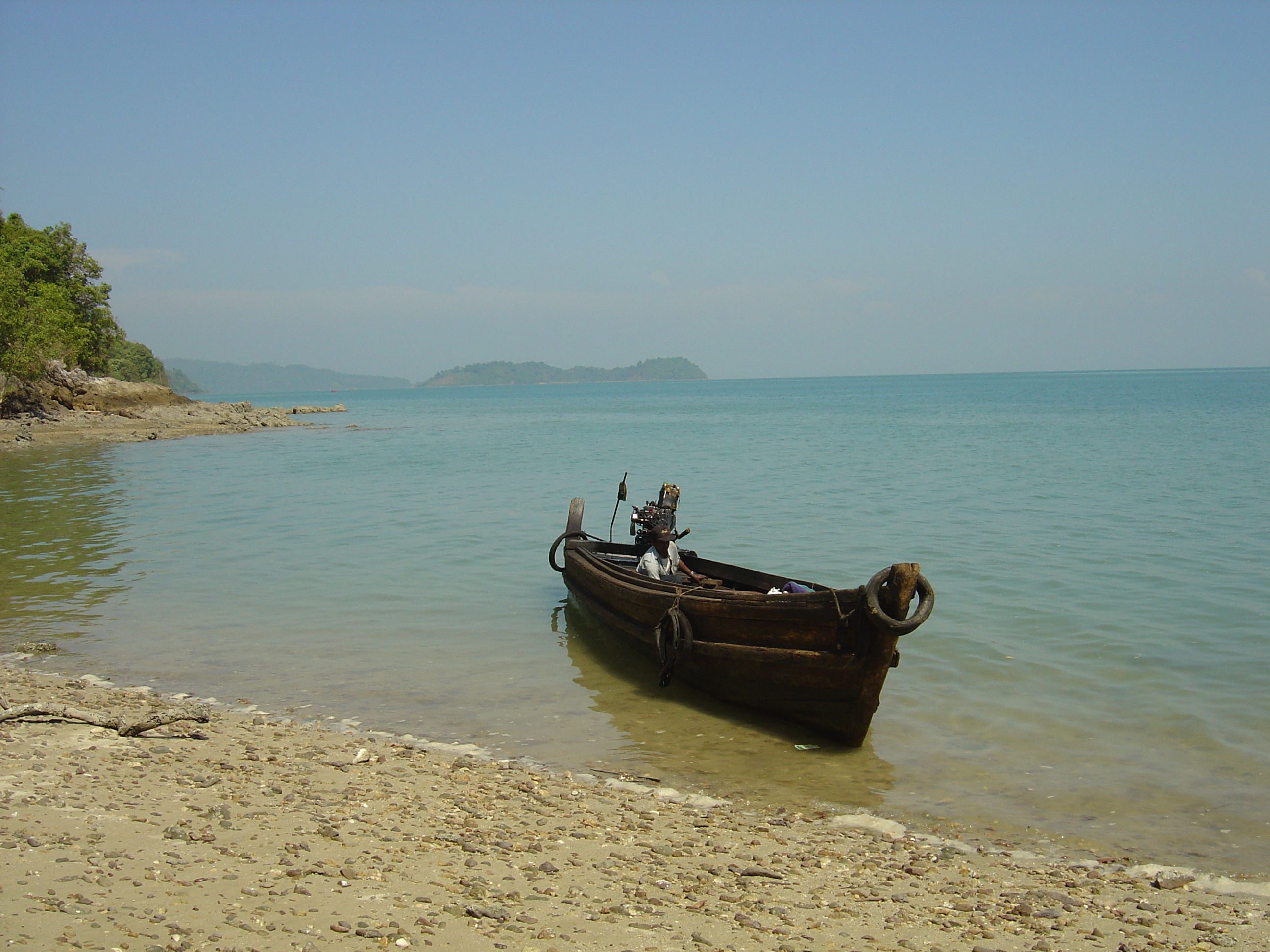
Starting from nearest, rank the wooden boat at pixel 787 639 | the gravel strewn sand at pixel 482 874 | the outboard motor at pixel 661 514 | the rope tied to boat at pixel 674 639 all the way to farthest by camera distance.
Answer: the gravel strewn sand at pixel 482 874
the wooden boat at pixel 787 639
the rope tied to boat at pixel 674 639
the outboard motor at pixel 661 514

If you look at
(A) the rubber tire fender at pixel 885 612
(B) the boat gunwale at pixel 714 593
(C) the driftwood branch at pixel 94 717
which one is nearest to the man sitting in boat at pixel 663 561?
(B) the boat gunwale at pixel 714 593

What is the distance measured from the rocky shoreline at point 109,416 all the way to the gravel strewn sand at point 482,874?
135 ft

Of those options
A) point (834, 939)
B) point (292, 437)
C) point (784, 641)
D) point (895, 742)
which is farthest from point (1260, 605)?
point (292, 437)

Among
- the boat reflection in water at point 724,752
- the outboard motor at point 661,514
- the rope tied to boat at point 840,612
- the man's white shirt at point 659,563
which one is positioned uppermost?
the outboard motor at point 661,514

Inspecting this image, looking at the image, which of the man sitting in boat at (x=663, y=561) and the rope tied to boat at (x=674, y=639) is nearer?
the rope tied to boat at (x=674, y=639)

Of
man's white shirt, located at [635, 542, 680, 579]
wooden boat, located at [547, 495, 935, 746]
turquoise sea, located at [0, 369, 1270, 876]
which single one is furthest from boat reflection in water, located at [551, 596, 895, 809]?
man's white shirt, located at [635, 542, 680, 579]

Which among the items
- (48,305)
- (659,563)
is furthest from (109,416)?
(659,563)

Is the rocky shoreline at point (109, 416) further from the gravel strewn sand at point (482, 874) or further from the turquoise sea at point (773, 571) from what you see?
the gravel strewn sand at point (482, 874)

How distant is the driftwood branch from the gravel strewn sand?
0.84ft

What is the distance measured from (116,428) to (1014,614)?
52.7m

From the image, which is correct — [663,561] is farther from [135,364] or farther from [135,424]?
[135,364]

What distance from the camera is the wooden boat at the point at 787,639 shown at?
746 cm

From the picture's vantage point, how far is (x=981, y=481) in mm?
27562

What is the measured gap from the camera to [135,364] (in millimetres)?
114000
